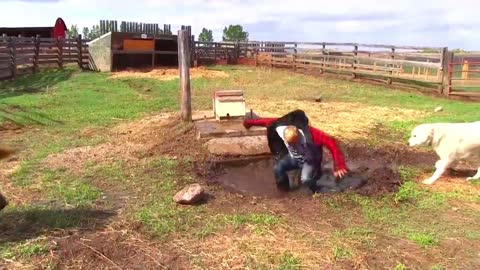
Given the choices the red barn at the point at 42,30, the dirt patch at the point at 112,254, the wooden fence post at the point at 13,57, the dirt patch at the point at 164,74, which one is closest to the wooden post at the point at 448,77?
the dirt patch at the point at 164,74

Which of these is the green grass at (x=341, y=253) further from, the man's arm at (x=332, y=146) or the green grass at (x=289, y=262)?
the man's arm at (x=332, y=146)

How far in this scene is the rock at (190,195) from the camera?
5.68 m

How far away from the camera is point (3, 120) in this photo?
1104cm

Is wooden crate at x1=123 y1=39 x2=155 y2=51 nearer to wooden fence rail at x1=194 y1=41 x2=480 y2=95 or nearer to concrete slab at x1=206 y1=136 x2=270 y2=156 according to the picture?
wooden fence rail at x1=194 y1=41 x2=480 y2=95

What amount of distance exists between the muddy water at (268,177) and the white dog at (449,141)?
567 millimetres

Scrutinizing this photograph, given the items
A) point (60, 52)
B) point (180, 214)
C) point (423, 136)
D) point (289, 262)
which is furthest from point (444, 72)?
point (60, 52)

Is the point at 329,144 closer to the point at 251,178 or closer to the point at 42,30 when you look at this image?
the point at 251,178

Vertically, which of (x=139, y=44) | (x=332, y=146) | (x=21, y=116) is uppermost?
(x=139, y=44)

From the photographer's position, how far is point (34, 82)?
19.0 m

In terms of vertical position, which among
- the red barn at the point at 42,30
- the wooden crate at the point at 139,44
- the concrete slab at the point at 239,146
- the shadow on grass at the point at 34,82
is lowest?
the concrete slab at the point at 239,146

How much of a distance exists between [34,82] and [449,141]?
16.1m

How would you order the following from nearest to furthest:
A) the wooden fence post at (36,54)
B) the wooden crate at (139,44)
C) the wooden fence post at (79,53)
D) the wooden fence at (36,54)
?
the wooden fence at (36,54), the wooden fence post at (36,54), the wooden crate at (139,44), the wooden fence post at (79,53)

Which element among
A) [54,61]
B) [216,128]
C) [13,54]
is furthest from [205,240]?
[54,61]

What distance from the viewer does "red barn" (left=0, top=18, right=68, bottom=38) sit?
28125 mm
